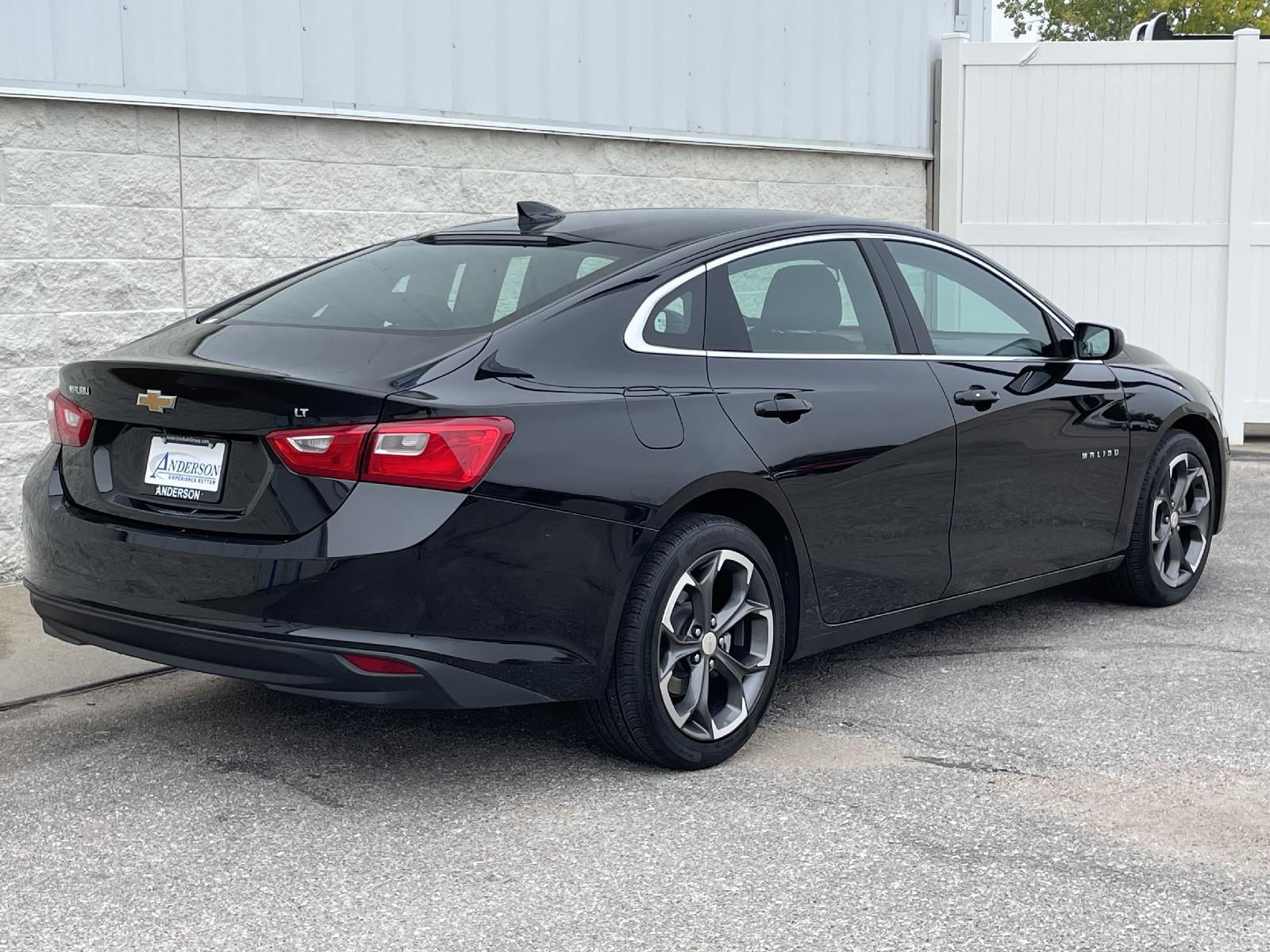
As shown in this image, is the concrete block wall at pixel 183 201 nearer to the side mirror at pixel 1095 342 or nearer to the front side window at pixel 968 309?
the front side window at pixel 968 309

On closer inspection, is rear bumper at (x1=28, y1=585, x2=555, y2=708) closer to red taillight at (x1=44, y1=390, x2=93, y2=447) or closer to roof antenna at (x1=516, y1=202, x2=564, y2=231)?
red taillight at (x1=44, y1=390, x2=93, y2=447)

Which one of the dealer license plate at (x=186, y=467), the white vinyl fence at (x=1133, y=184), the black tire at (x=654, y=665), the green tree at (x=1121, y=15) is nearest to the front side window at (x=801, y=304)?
the black tire at (x=654, y=665)

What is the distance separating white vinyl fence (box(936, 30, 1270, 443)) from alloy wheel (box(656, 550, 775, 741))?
736cm

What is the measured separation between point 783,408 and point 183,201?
373 centimetres

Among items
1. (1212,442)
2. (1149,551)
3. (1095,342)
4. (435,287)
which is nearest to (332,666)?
(435,287)

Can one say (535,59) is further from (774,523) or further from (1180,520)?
(774,523)

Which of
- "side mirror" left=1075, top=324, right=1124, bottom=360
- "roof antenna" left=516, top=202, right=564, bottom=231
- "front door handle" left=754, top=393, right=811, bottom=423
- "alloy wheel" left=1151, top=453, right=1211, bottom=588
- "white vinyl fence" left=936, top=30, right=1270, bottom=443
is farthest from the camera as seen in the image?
"white vinyl fence" left=936, top=30, right=1270, bottom=443

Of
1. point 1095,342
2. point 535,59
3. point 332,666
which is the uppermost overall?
point 535,59

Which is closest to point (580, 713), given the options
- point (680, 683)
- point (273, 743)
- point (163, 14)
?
point (680, 683)

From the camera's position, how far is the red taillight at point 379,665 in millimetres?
3652

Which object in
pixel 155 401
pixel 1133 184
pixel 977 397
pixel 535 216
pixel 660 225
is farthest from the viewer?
pixel 1133 184

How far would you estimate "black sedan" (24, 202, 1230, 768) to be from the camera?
367 centimetres

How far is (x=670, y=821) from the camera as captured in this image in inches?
152

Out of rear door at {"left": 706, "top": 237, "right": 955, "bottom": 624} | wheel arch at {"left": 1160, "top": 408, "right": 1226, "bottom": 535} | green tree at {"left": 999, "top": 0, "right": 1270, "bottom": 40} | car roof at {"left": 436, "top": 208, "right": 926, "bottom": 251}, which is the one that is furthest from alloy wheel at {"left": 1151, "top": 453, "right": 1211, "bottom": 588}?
green tree at {"left": 999, "top": 0, "right": 1270, "bottom": 40}
